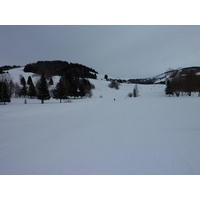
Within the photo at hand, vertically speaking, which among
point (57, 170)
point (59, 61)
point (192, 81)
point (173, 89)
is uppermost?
point (59, 61)

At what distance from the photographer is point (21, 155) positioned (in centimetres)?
302

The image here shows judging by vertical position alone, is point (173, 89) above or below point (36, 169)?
above

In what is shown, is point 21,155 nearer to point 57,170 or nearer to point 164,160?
point 57,170

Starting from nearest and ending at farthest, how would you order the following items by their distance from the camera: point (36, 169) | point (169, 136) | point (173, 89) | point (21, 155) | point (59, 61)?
point (36, 169) < point (21, 155) < point (169, 136) < point (173, 89) < point (59, 61)

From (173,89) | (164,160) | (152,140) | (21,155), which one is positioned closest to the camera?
(164,160)

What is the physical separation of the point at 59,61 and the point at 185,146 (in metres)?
141

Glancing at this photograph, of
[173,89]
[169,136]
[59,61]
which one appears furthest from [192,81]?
[59,61]

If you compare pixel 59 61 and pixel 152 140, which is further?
pixel 59 61

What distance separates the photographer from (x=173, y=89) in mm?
35125

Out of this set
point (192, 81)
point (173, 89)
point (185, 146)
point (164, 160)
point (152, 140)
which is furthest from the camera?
point (173, 89)

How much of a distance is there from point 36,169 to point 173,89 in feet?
142

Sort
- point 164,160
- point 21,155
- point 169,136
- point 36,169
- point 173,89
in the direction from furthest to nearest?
1. point 173,89
2. point 169,136
3. point 21,155
4. point 164,160
5. point 36,169

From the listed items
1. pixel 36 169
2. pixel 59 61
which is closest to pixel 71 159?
pixel 36 169

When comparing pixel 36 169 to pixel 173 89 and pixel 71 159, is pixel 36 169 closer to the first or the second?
pixel 71 159
